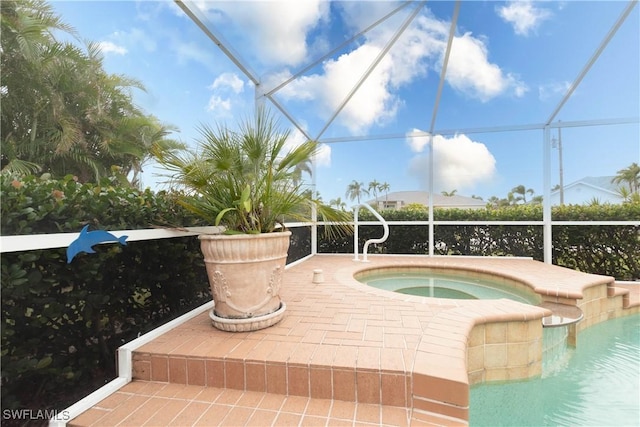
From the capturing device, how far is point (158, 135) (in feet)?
14.0

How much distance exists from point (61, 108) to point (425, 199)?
6715 mm

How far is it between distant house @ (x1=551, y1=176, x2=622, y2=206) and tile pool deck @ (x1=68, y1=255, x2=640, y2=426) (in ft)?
16.1

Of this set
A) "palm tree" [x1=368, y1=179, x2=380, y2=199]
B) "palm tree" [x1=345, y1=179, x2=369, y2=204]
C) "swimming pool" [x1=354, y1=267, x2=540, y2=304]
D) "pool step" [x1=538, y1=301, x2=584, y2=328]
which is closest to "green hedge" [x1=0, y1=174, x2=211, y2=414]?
"swimming pool" [x1=354, y1=267, x2=540, y2=304]

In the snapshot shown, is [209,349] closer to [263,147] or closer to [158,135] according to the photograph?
[263,147]

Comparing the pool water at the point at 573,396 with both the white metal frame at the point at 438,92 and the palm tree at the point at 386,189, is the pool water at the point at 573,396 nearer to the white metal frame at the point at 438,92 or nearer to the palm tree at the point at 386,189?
the white metal frame at the point at 438,92

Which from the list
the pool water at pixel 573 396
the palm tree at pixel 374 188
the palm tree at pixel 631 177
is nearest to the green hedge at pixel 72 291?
the pool water at pixel 573 396

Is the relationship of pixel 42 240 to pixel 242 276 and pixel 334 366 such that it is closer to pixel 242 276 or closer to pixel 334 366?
pixel 242 276

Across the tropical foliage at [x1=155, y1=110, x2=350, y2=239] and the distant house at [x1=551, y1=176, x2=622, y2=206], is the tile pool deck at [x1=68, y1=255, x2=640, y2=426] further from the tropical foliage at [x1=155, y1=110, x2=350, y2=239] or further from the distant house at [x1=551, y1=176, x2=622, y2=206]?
the distant house at [x1=551, y1=176, x2=622, y2=206]

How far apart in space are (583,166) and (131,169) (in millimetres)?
7879

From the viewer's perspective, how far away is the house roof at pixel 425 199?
6812mm

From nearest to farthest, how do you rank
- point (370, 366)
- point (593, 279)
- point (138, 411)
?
point (138, 411) < point (370, 366) < point (593, 279)

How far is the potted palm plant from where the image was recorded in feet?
7.04

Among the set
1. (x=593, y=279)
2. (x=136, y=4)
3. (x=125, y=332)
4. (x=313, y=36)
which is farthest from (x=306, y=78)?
(x=593, y=279)

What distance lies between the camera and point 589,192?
5.85 meters
